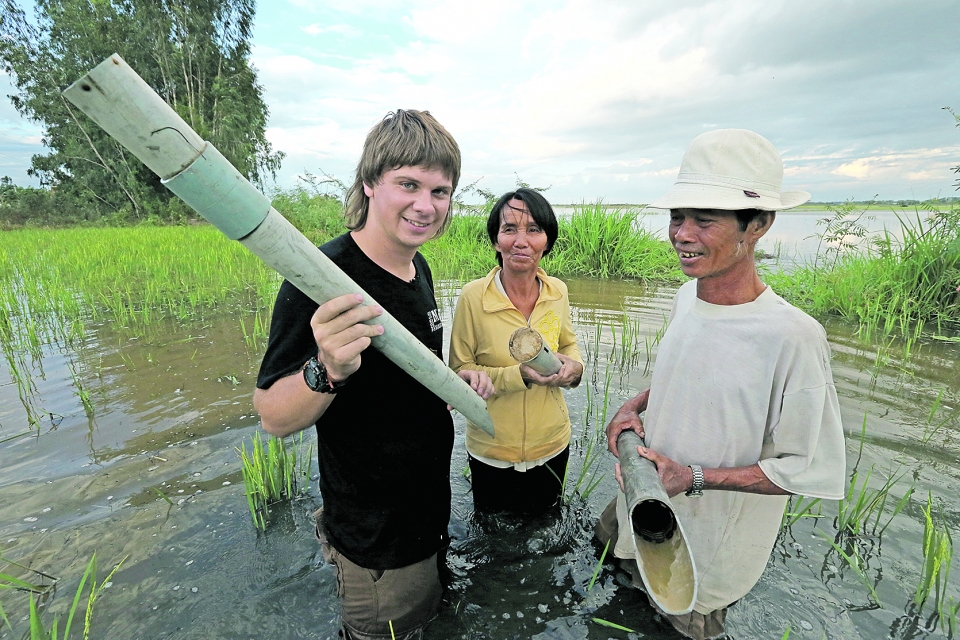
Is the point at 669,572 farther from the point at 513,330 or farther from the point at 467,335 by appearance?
the point at 467,335

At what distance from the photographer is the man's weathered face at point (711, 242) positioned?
1494mm

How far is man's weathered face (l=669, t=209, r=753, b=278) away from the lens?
149 cm

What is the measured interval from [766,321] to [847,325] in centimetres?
649

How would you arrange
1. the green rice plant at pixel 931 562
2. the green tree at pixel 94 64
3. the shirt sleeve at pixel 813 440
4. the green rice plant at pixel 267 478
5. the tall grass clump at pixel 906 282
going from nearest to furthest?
the shirt sleeve at pixel 813 440, the green rice plant at pixel 931 562, the green rice plant at pixel 267 478, the tall grass clump at pixel 906 282, the green tree at pixel 94 64

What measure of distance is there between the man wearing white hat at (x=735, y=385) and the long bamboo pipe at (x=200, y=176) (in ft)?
3.63

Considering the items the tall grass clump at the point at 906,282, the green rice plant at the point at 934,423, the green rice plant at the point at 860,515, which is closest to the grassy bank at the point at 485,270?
the tall grass clump at the point at 906,282

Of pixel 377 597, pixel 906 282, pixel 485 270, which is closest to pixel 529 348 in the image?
pixel 377 597

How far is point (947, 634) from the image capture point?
201cm

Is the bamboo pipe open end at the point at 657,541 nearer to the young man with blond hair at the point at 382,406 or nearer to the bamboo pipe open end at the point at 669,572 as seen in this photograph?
the bamboo pipe open end at the point at 669,572

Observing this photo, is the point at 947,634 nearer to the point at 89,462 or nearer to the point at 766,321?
the point at 766,321

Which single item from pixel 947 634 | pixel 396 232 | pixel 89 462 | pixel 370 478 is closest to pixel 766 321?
pixel 396 232

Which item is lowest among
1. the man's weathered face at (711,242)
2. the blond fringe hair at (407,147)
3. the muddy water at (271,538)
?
the muddy water at (271,538)

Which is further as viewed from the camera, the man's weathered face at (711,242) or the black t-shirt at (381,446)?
the black t-shirt at (381,446)

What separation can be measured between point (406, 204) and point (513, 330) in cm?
96
